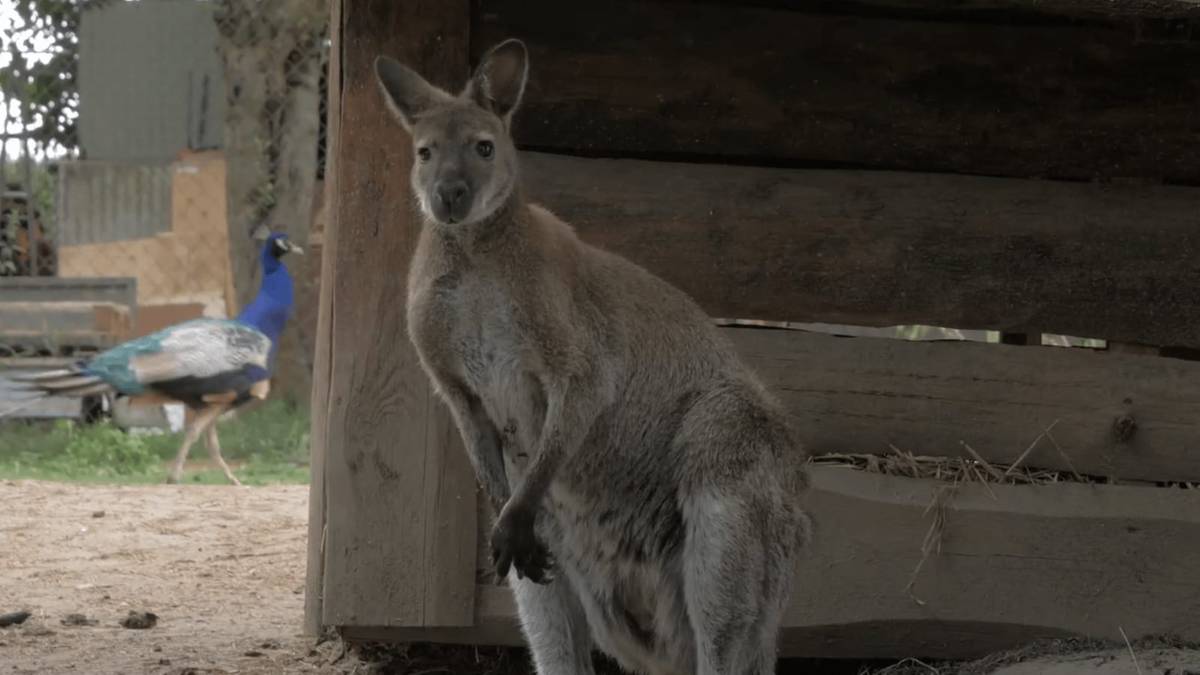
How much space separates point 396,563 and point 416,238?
984mm

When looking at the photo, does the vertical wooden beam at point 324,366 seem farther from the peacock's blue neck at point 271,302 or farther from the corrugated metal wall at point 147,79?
the corrugated metal wall at point 147,79

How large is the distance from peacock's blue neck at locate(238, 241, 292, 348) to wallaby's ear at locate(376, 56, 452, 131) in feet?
19.5

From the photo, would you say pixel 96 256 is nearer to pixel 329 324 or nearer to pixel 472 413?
pixel 329 324

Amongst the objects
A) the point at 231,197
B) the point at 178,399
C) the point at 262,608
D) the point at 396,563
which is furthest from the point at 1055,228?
the point at 231,197

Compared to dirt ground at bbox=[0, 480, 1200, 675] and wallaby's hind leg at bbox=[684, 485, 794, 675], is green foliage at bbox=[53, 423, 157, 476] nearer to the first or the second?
dirt ground at bbox=[0, 480, 1200, 675]

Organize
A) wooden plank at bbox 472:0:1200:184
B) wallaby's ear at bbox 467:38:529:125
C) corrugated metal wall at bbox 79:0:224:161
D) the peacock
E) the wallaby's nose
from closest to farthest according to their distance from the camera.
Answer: the wallaby's nose, wallaby's ear at bbox 467:38:529:125, wooden plank at bbox 472:0:1200:184, the peacock, corrugated metal wall at bbox 79:0:224:161

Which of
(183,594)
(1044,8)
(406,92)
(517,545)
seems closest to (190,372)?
(183,594)

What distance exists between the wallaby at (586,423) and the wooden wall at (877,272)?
72 centimetres

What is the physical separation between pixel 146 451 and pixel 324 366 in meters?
5.18

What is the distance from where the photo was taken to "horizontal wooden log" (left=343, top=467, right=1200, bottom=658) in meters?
4.84

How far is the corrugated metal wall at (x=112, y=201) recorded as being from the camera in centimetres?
1107

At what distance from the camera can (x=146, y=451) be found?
390 inches

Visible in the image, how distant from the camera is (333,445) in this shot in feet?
15.8

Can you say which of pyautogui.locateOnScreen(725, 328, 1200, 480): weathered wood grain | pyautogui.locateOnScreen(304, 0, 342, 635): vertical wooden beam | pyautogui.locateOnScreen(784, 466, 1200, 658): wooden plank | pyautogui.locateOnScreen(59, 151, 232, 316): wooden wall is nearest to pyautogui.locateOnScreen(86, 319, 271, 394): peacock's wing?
pyautogui.locateOnScreen(59, 151, 232, 316): wooden wall
